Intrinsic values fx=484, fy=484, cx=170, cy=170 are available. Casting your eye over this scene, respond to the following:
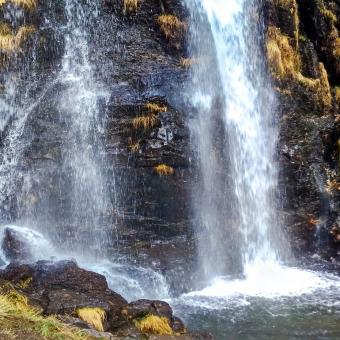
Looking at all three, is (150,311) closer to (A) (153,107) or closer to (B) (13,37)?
(A) (153,107)

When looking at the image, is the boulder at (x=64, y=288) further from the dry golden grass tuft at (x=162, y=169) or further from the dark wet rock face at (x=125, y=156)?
the dry golden grass tuft at (x=162, y=169)

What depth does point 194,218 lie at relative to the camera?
1410 centimetres

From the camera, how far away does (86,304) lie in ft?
29.5

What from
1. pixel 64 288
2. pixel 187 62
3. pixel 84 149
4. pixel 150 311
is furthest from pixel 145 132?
pixel 150 311

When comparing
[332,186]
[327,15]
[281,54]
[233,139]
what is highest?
[327,15]

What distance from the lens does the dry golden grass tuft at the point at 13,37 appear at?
1465cm

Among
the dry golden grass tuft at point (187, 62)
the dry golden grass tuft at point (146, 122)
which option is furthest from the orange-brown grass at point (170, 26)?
the dry golden grass tuft at point (146, 122)

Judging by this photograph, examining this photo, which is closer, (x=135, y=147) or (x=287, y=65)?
(x=135, y=147)

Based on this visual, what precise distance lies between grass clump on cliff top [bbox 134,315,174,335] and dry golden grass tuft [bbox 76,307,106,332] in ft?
2.03

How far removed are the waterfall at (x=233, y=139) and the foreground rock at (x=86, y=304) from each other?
15.5ft

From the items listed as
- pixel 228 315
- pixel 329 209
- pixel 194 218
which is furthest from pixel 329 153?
pixel 228 315

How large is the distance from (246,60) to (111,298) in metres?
9.77

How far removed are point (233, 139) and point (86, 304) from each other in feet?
26.3

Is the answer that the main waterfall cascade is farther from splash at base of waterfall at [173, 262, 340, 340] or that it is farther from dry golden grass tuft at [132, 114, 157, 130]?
dry golden grass tuft at [132, 114, 157, 130]
